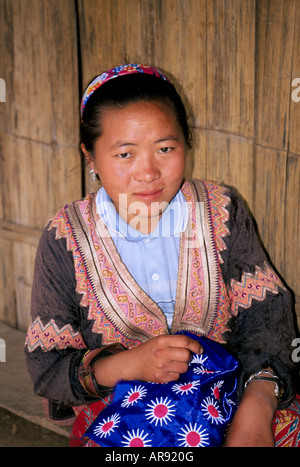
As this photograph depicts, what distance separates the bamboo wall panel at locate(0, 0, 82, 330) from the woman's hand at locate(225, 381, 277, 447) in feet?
4.88

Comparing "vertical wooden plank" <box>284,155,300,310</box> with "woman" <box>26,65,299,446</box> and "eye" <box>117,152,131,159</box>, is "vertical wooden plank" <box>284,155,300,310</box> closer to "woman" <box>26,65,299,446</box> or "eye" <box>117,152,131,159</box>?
"woman" <box>26,65,299,446</box>

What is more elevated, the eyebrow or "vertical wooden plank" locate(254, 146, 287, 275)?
the eyebrow

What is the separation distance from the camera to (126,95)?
1.78 metres

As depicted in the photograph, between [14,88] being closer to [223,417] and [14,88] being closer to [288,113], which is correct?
[288,113]

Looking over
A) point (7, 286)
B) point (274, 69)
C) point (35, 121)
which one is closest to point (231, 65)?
point (274, 69)

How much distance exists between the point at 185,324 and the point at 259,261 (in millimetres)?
361

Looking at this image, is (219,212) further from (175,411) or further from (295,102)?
(175,411)

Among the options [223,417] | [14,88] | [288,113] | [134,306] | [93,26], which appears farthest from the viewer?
[14,88]

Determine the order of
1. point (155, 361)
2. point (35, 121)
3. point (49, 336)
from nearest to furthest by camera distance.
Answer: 1. point (155, 361)
2. point (49, 336)
3. point (35, 121)

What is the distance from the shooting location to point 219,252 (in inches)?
76.0

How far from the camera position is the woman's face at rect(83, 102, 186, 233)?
175cm

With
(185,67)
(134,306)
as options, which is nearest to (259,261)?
(134,306)

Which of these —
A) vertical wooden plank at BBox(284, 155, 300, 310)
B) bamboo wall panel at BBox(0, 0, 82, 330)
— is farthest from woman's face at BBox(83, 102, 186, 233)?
bamboo wall panel at BBox(0, 0, 82, 330)

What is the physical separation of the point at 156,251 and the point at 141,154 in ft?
1.27
